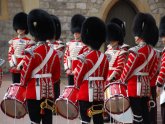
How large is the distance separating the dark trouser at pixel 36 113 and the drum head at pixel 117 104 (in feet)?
2.07

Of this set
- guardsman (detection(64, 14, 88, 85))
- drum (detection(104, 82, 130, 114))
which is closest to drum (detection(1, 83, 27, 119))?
drum (detection(104, 82, 130, 114))

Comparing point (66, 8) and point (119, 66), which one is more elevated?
point (66, 8)

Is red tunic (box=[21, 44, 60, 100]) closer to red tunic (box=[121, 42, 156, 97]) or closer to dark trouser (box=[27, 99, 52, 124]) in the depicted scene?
dark trouser (box=[27, 99, 52, 124])

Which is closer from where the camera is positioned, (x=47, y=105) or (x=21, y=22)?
(x=47, y=105)

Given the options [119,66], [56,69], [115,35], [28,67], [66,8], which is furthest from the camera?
[66,8]

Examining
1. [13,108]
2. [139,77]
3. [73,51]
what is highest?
[73,51]

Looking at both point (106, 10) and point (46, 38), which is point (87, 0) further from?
point (46, 38)

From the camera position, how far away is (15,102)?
6.36 metres

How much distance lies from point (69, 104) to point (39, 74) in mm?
444

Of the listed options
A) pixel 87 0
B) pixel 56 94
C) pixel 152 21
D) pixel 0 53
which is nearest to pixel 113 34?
pixel 152 21

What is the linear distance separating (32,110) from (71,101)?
1.37 feet

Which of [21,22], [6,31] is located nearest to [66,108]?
[21,22]

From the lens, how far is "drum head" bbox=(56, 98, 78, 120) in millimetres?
6348

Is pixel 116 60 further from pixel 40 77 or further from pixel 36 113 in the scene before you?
pixel 36 113
